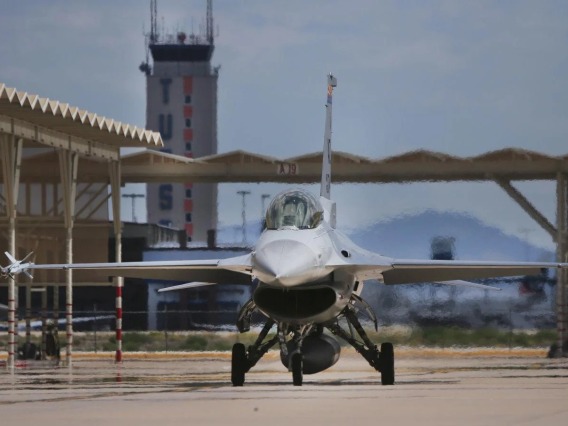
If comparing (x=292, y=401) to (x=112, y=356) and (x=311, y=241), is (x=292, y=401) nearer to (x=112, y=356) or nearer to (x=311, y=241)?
(x=311, y=241)

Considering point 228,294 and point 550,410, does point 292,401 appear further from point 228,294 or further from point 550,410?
point 228,294

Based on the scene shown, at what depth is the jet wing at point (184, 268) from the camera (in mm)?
21016

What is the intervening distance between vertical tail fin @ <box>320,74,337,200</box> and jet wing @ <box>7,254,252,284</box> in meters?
2.63

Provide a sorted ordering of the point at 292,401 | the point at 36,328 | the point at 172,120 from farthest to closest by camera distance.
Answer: the point at 172,120, the point at 36,328, the point at 292,401

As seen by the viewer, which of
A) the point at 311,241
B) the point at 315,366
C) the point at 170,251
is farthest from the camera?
the point at 170,251

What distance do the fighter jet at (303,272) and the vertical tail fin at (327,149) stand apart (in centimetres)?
210

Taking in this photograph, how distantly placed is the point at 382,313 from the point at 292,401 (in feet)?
61.9

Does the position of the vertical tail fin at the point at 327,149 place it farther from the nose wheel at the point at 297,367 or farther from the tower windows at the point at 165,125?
the tower windows at the point at 165,125

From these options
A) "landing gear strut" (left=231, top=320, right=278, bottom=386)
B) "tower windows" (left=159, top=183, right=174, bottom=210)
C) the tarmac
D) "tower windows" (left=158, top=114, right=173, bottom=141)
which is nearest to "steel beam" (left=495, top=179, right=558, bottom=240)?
the tarmac

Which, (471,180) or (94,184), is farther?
(94,184)

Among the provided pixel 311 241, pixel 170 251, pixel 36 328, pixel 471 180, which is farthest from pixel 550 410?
pixel 170 251

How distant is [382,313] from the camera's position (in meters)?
35.1

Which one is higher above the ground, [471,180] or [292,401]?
[471,180]

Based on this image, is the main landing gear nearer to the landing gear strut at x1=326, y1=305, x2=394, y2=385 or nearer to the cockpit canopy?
the landing gear strut at x1=326, y1=305, x2=394, y2=385
